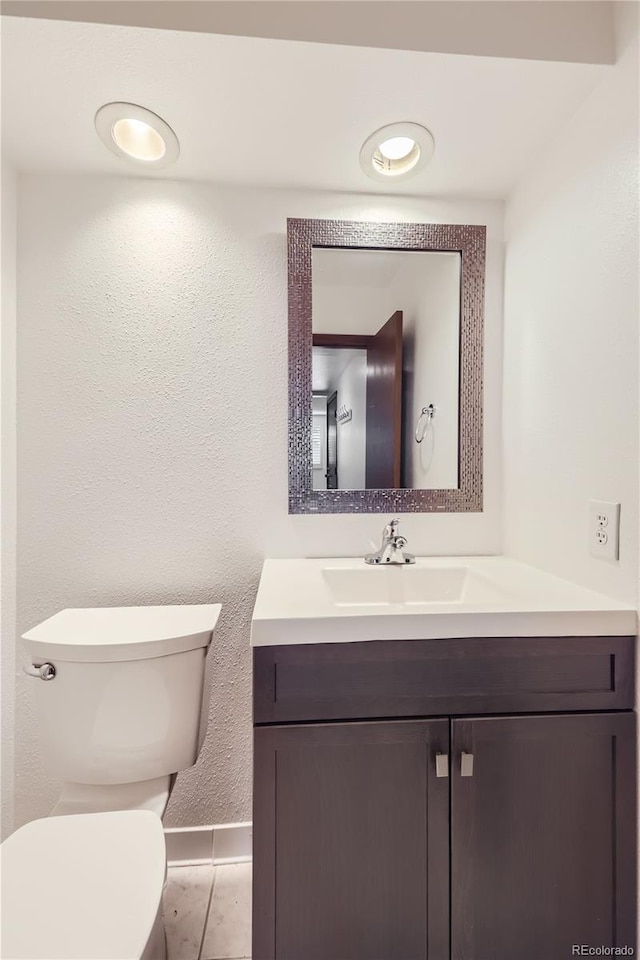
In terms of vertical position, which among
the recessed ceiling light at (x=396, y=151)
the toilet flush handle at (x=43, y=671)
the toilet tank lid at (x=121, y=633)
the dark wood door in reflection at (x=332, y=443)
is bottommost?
the toilet flush handle at (x=43, y=671)

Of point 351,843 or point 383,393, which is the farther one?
point 383,393

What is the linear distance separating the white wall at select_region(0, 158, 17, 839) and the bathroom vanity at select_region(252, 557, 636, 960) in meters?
0.90

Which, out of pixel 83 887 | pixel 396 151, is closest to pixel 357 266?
pixel 396 151

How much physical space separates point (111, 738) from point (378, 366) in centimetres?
122

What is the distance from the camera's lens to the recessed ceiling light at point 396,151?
47.9 inches

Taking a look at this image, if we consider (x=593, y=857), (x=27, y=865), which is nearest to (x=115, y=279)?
(x=27, y=865)

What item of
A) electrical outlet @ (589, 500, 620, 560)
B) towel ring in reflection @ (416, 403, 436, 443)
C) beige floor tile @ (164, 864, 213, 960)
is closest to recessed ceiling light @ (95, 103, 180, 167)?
towel ring in reflection @ (416, 403, 436, 443)

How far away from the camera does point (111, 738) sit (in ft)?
3.62

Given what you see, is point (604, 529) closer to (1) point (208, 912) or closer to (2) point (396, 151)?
(2) point (396, 151)

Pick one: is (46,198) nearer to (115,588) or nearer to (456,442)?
(115,588)

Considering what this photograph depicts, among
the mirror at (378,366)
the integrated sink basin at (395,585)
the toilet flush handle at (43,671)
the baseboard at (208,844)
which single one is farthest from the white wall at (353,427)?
the baseboard at (208,844)

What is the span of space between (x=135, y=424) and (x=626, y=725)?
1.44 m

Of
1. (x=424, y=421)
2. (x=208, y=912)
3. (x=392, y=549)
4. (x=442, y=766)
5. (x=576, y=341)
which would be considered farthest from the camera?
(x=424, y=421)

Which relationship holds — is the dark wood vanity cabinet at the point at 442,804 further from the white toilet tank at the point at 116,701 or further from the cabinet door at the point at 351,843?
the white toilet tank at the point at 116,701
